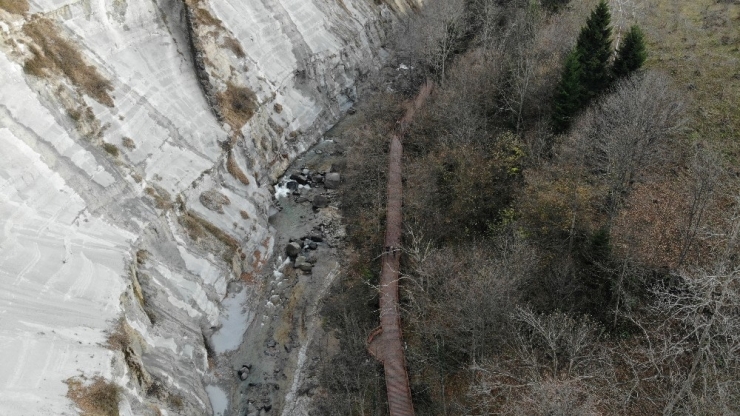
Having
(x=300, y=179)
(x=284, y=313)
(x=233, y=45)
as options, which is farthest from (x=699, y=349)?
(x=233, y=45)

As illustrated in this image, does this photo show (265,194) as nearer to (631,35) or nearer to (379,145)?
(379,145)

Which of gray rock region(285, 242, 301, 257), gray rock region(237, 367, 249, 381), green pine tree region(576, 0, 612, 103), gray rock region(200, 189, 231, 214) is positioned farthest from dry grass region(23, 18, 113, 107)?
green pine tree region(576, 0, 612, 103)

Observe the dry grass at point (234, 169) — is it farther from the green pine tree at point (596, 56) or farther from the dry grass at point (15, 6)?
the green pine tree at point (596, 56)

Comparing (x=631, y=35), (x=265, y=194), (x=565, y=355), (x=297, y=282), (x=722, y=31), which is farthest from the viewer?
(x=265, y=194)

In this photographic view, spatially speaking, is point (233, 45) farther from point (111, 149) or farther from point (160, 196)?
point (160, 196)

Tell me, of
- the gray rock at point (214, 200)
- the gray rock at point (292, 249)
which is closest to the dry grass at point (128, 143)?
the gray rock at point (214, 200)

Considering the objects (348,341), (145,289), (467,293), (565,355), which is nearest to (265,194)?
(145,289)

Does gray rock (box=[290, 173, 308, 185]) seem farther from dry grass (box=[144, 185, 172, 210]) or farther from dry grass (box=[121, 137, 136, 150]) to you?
dry grass (box=[121, 137, 136, 150])
